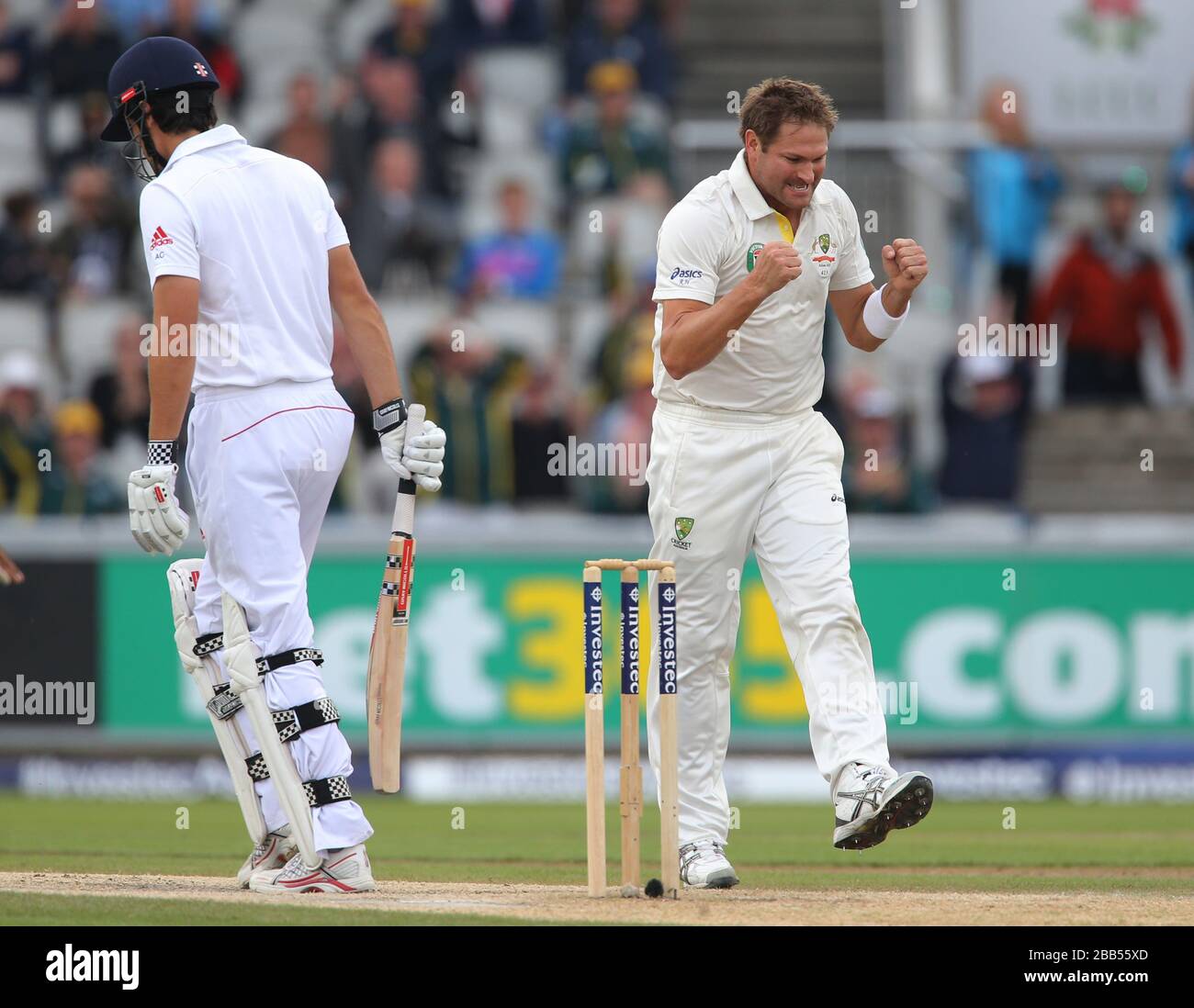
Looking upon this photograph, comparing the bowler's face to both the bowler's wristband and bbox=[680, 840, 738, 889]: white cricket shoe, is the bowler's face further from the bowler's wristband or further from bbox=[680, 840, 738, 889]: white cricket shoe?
bbox=[680, 840, 738, 889]: white cricket shoe

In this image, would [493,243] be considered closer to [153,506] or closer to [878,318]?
[878,318]

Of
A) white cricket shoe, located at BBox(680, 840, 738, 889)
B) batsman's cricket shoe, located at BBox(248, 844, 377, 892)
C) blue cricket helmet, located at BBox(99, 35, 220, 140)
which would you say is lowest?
white cricket shoe, located at BBox(680, 840, 738, 889)

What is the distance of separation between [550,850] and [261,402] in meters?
3.58

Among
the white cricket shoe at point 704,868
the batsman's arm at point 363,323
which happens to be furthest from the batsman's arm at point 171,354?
the white cricket shoe at point 704,868

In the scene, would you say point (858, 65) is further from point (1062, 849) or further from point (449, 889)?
point (449, 889)

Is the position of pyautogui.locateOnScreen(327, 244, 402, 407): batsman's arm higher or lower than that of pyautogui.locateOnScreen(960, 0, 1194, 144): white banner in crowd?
lower

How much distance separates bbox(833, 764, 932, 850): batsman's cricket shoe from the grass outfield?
63 centimetres

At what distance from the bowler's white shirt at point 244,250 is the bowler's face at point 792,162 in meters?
1.50

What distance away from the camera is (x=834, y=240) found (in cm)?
758

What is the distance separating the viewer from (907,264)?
7.39 meters

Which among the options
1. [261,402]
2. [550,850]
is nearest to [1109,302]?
[550,850]

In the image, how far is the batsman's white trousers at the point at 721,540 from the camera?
7.45m

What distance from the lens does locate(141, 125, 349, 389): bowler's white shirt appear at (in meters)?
6.92

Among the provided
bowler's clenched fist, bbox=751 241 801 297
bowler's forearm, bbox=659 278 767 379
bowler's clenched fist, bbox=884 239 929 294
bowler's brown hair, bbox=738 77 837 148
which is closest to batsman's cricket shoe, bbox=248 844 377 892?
bowler's forearm, bbox=659 278 767 379
